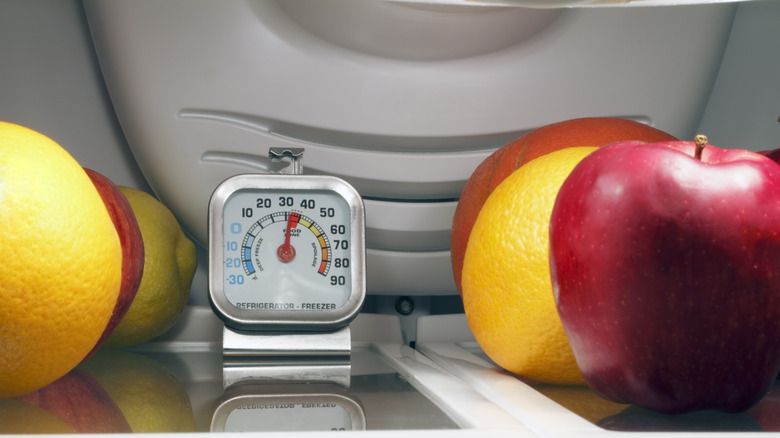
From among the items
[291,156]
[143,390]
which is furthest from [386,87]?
[143,390]

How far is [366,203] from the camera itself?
1073mm

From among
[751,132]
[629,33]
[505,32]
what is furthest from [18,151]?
[751,132]

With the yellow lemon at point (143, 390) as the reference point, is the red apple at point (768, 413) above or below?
above

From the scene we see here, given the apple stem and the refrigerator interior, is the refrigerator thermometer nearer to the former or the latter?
the refrigerator interior

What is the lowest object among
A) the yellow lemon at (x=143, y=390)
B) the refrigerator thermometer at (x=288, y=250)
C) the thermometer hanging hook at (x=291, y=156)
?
the yellow lemon at (x=143, y=390)

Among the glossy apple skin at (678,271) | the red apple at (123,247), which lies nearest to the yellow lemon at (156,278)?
the red apple at (123,247)

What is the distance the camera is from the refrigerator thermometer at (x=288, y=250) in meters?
0.91

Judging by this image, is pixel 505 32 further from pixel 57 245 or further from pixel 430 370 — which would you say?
pixel 57 245

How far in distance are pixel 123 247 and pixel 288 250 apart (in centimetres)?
26

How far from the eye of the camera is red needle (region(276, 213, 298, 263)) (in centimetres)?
94

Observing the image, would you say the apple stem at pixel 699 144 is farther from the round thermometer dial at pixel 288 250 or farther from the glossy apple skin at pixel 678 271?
the round thermometer dial at pixel 288 250

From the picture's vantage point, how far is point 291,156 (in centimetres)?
98

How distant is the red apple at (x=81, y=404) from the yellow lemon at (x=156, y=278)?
0.14 meters

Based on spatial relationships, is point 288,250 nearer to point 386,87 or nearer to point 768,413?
point 386,87
